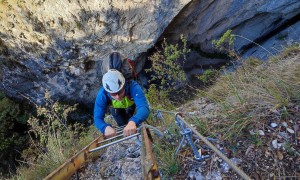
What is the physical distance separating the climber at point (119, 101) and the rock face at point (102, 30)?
4236 millimetres

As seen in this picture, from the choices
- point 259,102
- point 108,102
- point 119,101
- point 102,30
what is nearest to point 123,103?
point 119,101

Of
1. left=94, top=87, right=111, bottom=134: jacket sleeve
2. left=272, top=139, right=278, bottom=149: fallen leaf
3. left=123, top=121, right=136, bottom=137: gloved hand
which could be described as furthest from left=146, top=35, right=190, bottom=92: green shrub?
left=272, top=139, right=278, bottom=149: fallen leaf

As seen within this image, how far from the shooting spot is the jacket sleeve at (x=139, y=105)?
3.09 meters

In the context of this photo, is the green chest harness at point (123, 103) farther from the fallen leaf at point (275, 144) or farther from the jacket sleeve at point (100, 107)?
the fallen leaf at point (275, 144)

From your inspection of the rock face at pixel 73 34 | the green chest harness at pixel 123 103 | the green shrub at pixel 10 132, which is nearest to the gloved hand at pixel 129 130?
the green chest harness at pixel 123 103

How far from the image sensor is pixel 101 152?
4234 mm

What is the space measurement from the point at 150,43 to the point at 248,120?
557 cm

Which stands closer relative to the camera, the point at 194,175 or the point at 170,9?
the point at 194,175

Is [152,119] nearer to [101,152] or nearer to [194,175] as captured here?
[101,152]

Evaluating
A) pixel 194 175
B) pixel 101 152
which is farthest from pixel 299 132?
pixel 101 152

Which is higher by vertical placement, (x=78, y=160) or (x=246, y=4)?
(x=246, y=4)

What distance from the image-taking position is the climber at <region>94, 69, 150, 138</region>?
10.1 ft

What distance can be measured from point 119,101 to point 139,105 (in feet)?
1.16

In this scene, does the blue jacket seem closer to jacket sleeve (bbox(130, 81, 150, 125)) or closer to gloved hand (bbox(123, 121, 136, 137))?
jacket sleeve (bbox(130, 81, 150, 125))
